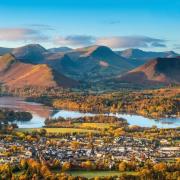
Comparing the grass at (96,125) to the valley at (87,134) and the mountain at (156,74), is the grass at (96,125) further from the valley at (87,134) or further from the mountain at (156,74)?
the mountain at (156,74)

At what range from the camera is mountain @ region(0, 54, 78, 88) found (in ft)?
412

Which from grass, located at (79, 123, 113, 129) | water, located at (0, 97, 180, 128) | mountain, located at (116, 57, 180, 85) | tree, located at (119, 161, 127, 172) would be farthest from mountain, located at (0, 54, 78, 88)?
tree, located at (119, 161, 127, 172)

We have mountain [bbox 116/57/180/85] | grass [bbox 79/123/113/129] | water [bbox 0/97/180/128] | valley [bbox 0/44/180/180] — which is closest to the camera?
valley [bbox 0/44/180/180]

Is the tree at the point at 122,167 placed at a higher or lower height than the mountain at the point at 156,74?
lower

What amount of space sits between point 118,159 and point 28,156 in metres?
5.89

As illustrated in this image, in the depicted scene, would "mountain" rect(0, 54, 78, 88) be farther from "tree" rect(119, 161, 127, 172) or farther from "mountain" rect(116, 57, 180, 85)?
"tree" rect(119, 161, 127, 172)

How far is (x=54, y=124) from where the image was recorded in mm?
60438

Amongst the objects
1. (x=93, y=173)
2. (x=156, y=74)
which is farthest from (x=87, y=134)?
(x=156, y=74)

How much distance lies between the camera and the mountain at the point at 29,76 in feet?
412

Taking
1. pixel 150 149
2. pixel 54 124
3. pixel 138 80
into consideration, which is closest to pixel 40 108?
pixel 54 124

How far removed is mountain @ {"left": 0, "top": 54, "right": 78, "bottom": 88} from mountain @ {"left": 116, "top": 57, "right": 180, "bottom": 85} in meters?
16.8

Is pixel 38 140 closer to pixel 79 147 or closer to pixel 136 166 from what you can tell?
pixel 79 147

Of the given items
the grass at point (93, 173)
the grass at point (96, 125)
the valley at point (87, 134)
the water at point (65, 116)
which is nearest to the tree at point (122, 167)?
the valley at point (87, 134)

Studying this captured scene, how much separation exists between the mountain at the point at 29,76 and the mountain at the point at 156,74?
16.8 m
